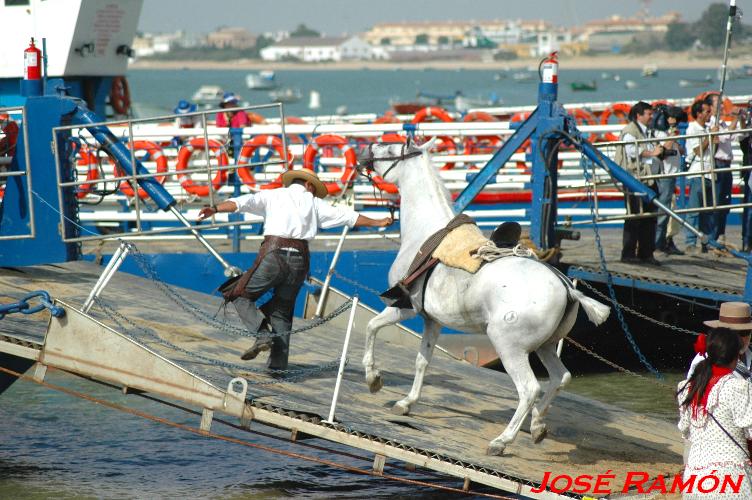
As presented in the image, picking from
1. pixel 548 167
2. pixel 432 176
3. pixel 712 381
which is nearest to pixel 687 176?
pixel 548 167

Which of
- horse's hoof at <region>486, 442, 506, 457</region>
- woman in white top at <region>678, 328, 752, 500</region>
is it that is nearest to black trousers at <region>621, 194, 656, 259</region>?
horse's hoof at <region>486, 442, 506, 457</region>

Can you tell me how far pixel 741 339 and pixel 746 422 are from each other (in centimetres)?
62

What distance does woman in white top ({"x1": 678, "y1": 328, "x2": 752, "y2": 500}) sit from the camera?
721 centimetres

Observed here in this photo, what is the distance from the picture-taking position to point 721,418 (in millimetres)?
7242

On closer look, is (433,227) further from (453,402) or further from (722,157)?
(722,157)

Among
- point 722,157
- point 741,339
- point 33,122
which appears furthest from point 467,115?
point 741,339

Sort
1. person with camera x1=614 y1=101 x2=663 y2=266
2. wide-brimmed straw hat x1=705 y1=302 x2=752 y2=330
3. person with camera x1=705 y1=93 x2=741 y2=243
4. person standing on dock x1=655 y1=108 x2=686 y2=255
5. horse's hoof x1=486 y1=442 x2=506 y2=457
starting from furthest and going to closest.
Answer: person with camera x1=705 y1=93 x2=741 y2=243 < person standing on dock x1=655 y1=108 x2=686 y2=255 < person with camera x1=614 y1=101 x2=663 y2=266 < horse's hoof x1=486 y1=442 x2=506 y2=457 < wide-brimmed straw hat x1=705 y1=302 x2=752 y2=330

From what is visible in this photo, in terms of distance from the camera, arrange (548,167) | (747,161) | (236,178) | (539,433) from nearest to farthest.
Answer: (539,433)
(548,167)
(236,178)
(747,161)

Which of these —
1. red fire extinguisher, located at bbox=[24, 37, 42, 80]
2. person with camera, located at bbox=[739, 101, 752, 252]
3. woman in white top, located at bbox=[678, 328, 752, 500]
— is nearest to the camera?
woman in white top, located at bbox=[678, 328, 752, 500]

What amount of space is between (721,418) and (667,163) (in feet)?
29.1

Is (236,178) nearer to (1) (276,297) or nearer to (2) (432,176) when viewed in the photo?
(1) (276,297)

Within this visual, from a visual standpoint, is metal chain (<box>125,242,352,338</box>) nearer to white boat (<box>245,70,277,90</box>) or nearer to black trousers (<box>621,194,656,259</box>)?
black trousers (<box>621,194,656,259</box>)

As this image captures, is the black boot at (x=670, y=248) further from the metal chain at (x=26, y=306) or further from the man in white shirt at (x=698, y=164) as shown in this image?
the metal chain at (x=26, y=306)

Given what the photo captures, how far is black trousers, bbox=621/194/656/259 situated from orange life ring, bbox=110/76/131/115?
863 cm
